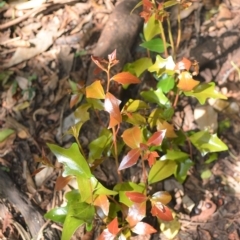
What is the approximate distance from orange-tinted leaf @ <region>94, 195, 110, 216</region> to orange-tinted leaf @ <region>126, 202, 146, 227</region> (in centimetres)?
9

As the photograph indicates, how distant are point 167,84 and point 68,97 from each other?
61 centimetres

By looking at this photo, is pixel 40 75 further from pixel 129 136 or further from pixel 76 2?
pixel 129 136

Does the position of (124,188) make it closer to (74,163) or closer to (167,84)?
(74,163)

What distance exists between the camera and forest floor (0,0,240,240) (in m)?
1.99

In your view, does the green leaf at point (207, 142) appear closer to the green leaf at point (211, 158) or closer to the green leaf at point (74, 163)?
the green leaf at point (211, 158)

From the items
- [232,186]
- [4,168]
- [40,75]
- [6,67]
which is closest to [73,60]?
[40,75]

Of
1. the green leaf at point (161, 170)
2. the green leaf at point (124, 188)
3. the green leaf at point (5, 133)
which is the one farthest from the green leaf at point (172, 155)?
the green leaf at point (5, 133)

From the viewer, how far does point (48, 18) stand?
2516mm

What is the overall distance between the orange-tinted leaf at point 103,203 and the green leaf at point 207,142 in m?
0.51

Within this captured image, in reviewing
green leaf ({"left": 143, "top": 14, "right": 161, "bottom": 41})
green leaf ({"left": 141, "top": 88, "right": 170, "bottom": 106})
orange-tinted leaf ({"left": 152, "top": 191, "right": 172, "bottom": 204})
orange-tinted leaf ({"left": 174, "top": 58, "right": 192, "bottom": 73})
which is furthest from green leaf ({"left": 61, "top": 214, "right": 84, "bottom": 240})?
green leaf ({"left": 143, "top": 14, "right": 161, "bottom": 41})

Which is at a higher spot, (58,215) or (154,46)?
(154,46)

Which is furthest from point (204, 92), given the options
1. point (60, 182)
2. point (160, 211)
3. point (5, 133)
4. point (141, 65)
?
point (5, 133)

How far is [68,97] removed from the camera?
224cm

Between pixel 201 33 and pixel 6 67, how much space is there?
1.14 meters
